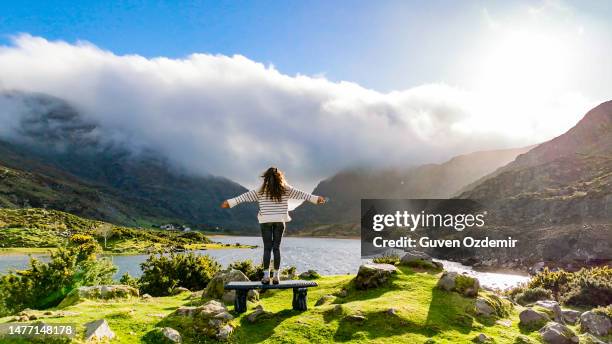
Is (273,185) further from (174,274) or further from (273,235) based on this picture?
(174,274)

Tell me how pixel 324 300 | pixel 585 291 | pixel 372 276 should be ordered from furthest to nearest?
1. pixel 585 291
2. pixel 372 276
3. pixel 324 300

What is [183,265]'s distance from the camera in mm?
24234

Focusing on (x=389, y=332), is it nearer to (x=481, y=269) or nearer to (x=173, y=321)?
(x=173, y=321)

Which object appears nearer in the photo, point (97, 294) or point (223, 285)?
point (223, 285)

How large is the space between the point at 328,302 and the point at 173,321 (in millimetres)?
5823

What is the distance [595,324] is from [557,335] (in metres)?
3.97

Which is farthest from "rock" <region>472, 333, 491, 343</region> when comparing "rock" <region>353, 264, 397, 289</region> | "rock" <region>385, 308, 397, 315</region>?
"rock" <region>353, 264, 397, 289</region>

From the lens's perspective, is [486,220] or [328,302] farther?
[486,220]

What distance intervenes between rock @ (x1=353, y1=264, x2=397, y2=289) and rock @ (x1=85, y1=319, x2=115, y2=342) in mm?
9617

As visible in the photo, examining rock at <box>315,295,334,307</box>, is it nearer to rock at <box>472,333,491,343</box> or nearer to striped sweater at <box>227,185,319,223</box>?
striped sweater at <box>227,185,319,223</box>

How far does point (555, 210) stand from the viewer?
407 feet

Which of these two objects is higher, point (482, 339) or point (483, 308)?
point (483, 308)

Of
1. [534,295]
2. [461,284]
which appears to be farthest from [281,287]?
[534,295]

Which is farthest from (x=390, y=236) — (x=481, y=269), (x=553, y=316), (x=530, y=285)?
(x=553, y=316)
